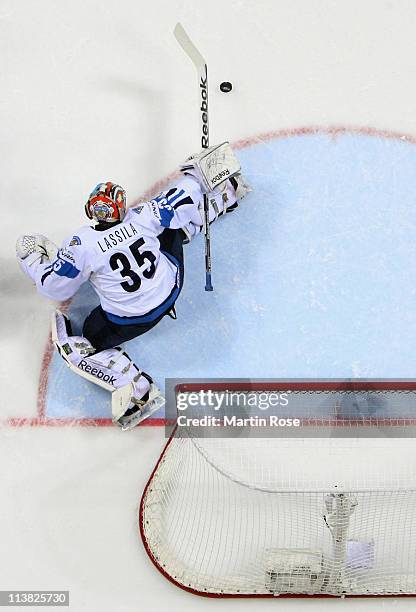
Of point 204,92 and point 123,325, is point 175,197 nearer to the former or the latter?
point 204,92

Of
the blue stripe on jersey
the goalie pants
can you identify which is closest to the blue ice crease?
the goalie pants

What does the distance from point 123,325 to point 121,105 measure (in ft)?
4.68

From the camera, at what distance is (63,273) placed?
4949 mm

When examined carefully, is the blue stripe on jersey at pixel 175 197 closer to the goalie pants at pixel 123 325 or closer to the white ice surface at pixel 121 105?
the goalie pants at pixel 123 325

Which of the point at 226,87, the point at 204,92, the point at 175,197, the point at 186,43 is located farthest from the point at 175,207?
the point at 226,87

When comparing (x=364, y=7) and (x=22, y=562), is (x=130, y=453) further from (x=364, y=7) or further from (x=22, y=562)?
(x=364, y=7)

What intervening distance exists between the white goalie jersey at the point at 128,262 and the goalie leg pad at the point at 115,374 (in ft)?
0.74

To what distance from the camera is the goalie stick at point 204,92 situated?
487cm

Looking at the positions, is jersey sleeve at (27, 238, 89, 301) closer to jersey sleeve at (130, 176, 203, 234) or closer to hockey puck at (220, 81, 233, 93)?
jersey sleeve at (130, 176, 203, 234)

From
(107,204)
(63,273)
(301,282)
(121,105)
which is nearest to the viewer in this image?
(107,204)

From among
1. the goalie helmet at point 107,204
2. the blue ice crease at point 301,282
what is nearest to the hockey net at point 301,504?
the blue ice crease at point 301,282

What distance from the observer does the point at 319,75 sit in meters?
5.76

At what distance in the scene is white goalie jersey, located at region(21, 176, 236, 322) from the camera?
4.87 metres

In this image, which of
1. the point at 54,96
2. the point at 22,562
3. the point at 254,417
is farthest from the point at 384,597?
the point at 54,96
